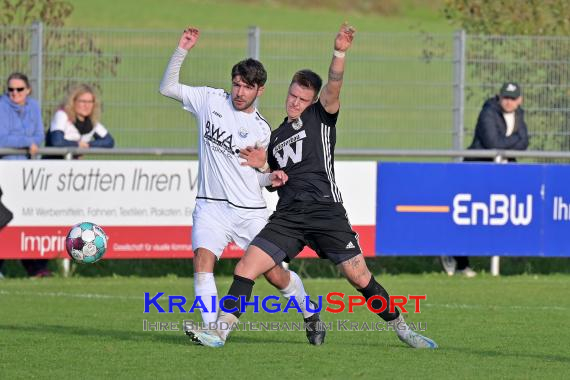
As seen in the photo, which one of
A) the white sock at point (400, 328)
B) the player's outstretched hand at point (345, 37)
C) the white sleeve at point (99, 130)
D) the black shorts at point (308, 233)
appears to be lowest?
the white sock at point (400, 328)

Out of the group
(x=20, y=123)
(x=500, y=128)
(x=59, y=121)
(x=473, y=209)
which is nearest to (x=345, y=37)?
(x=473, y=209)

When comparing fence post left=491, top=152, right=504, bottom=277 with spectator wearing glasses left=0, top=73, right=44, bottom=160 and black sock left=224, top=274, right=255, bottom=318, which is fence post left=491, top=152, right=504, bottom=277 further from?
black sock left=224, top=274, right=255, bottom=318

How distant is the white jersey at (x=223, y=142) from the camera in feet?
35.1

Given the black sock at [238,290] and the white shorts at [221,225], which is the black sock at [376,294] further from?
the white shorts at [221,225]

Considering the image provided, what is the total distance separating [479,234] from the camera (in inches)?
632

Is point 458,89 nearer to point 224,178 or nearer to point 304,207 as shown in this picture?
point 224,178

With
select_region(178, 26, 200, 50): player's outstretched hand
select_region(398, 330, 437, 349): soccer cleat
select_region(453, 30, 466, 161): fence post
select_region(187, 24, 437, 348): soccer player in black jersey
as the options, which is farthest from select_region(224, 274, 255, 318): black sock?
select_region(453, 30, 466, 161): fence post

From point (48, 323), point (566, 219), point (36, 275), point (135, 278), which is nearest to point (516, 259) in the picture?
point (566, 219)

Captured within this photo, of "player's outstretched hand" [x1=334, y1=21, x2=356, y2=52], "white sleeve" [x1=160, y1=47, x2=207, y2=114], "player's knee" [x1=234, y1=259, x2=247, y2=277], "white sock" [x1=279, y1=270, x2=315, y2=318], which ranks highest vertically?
"player's outstretched hand" [x1=334, y1=21, x2=356, y2=52]

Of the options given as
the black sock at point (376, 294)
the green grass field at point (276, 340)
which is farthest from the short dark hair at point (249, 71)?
the green grass field at point (276, 340)

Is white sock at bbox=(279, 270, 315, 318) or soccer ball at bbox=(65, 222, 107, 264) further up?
soccer ball at bbox=(65, 222, 107, 264)

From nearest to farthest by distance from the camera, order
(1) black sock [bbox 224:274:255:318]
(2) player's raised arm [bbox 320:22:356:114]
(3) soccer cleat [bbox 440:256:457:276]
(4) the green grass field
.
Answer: (4) the green grass field
(2) player's raised arm [bbox 320:22:356:114]
(1) black sock [bbox 224:274:255:318]
(3) soccer cleat [bbox 440:256:457:276]

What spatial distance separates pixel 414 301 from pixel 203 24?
3267 cm

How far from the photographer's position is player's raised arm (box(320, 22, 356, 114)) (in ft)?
31.7
